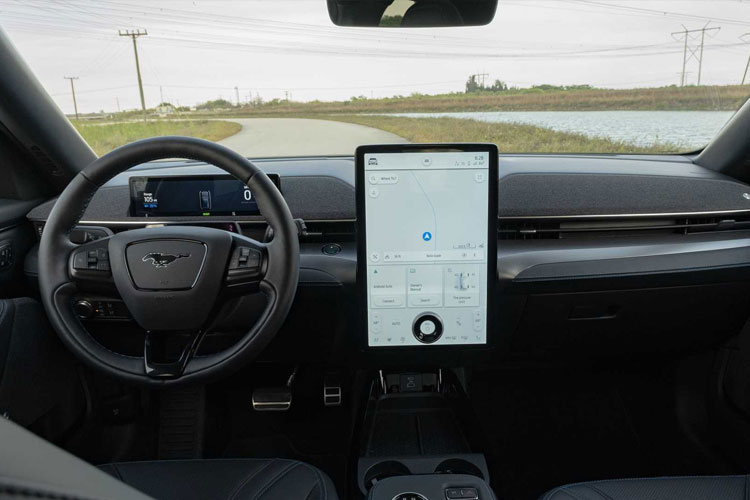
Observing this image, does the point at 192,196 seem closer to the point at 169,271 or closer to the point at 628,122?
the point at 169,271

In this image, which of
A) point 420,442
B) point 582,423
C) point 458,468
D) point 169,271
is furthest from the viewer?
point 582,423

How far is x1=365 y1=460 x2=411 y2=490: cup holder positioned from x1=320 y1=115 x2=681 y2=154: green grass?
1041mm

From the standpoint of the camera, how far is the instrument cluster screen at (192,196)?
7.50 feet

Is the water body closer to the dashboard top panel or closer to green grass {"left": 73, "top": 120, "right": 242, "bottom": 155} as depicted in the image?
the dashboard top panel

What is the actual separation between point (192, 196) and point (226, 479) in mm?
999

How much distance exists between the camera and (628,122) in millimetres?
2645

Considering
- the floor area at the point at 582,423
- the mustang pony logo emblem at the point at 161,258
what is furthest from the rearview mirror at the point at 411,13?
the floor area at the point at 582,423

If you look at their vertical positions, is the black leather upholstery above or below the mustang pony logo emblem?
below

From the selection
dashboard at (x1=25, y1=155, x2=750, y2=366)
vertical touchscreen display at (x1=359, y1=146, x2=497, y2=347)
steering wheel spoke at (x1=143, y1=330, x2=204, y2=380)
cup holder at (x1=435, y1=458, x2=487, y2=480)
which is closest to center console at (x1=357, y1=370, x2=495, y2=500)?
cup holder at (x1=435, y1=458, x2=487, y2=480)

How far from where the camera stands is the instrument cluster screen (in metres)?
2.29

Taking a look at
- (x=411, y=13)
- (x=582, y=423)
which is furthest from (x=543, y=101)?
(x=582, y=423)

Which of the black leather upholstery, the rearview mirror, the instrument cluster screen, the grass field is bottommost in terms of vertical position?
the black leather upholstery

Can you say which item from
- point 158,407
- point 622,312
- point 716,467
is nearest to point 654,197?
point 622,312

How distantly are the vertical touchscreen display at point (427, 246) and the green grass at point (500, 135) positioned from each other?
0.45ft
